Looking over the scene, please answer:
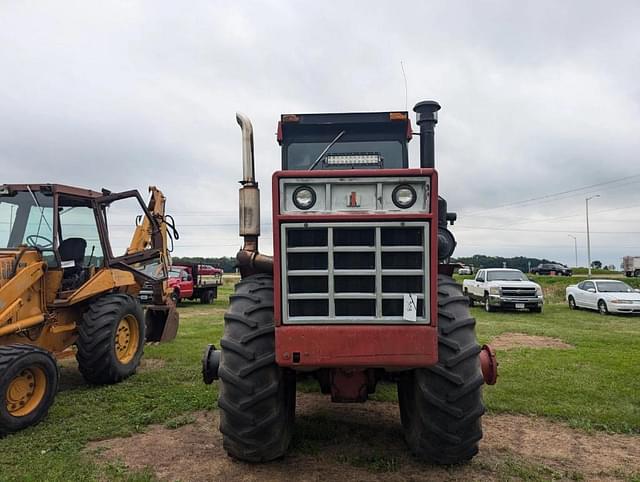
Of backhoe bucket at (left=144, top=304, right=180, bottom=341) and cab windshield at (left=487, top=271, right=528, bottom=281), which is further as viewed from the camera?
cab windshield at (left=487, top=271, right=528, bottom=281)

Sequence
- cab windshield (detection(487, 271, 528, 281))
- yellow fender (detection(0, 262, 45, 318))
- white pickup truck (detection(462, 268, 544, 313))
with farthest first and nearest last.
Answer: cab windshield (detection(487, 271, 528, 281)) → white pickup truck (detection(462, 268, 544, 313)) → yellow fender (detection(0, 262, 45, 318))

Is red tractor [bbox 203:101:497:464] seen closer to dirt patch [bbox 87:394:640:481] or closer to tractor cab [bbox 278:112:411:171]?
dirt patch [bbox 87:394:640:481]

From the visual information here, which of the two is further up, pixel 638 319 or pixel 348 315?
pixel 348 315

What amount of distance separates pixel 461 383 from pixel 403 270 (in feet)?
3.00

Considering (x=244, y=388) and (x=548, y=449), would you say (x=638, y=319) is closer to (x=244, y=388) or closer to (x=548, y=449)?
(x=548, y=449)

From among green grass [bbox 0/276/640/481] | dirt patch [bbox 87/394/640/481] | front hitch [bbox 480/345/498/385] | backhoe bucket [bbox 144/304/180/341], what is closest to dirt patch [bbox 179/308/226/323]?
backhoe bucket [bbox 144/304/180/341]

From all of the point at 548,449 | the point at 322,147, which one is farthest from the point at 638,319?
the point at 322,147

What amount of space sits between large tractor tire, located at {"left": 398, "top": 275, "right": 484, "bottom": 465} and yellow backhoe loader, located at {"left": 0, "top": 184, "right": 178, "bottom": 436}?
3812 millimetres

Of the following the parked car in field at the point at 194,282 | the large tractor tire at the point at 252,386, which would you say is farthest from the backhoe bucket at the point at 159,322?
the parked car in field at the point at 194,282

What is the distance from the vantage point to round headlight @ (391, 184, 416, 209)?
3652mm

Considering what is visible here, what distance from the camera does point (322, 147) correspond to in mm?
5359

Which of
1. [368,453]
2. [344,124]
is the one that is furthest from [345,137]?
[368,453]

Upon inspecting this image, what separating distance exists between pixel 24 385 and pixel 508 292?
1636 cm

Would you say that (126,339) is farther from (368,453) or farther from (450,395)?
(450,395)
